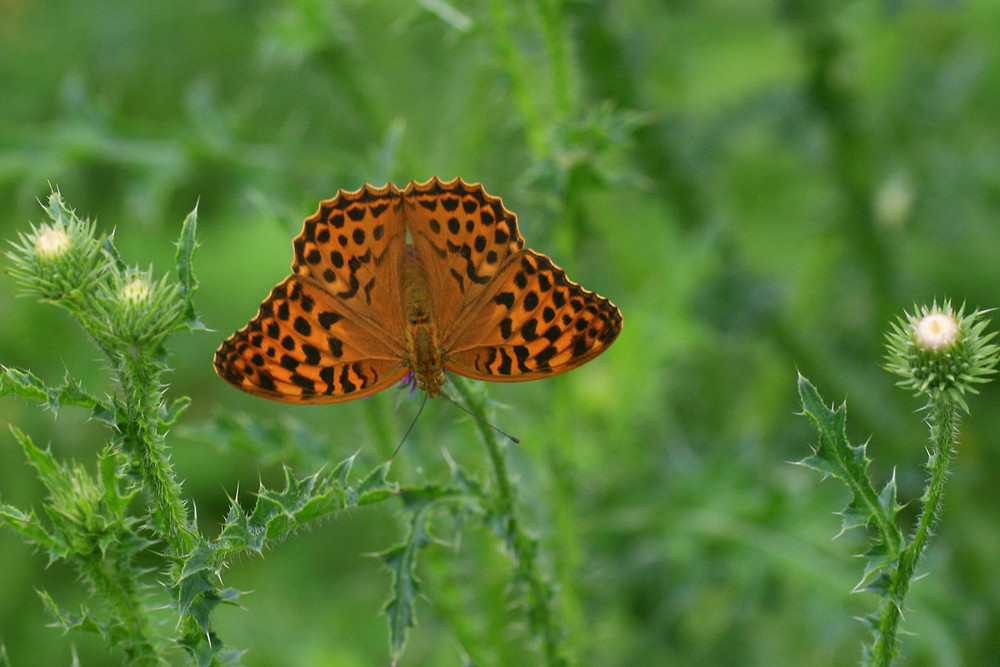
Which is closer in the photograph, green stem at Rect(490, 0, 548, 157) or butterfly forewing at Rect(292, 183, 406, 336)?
butterfly forewing at Rect(292, 183, 406, 336)

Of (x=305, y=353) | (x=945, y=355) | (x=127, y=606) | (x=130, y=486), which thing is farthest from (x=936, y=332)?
(x=127, y=606)

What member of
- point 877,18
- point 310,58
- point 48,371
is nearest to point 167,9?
point 48,371

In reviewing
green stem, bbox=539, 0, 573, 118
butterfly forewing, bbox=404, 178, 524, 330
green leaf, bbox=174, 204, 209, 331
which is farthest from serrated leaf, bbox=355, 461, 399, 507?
green stem, bbox=539, 0, 573, 118

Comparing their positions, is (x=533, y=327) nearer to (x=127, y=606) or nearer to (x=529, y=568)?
(x=529, y=568)

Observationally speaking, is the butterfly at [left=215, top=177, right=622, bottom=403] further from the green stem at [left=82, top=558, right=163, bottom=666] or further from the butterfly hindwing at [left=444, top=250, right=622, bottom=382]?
the green stem at [left=82, top=558, right=163, bottom=666]

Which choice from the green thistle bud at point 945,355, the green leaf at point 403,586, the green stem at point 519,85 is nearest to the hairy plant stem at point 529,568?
the green leaf at point 403,586

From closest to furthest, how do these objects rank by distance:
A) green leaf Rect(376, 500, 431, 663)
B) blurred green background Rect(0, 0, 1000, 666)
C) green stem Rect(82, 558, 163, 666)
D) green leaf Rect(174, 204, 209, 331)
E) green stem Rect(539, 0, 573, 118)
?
green leaf Rect(174, 204, 209, 331)
green stem Rect(82, 558, 163, 666)
green leaf Rect(376, 500, 431, 663)
green stem Rect(539, 0, 573, 118)
blurred green background Rect(0, 0, 1000, 666)

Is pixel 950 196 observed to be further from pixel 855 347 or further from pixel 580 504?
pixel 580 504

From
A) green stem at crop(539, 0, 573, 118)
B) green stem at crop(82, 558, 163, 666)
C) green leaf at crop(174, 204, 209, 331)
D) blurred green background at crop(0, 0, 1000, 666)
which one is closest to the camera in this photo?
green leaf at crop(174, 204, 209, 331)

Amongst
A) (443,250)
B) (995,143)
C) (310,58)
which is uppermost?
(995,143)
